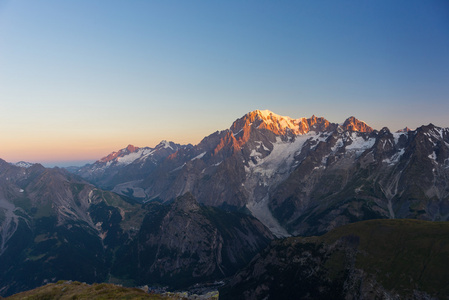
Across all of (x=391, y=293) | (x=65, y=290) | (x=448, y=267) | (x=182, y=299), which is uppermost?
(x=65, y=290)

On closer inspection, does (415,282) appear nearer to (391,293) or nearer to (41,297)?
(391,293)

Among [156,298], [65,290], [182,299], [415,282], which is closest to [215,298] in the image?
[182,299]

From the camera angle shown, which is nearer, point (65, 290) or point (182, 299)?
point (65, 290)

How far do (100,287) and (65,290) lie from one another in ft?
42.0

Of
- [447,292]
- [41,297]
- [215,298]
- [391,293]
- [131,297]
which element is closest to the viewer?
[131,297]

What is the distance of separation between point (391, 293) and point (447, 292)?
105 feet

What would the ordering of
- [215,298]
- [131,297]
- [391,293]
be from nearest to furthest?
[131,297] < [215,298] < [391,293]

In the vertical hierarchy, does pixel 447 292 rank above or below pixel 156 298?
below

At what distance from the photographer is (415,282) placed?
653ft

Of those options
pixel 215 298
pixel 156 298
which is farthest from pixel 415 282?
pixel 156 298

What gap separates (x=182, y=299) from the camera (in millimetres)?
119000

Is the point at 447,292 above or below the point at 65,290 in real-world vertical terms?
below

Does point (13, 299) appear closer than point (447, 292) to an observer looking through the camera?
Yes

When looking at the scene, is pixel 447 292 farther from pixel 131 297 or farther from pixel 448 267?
pixel 131 297
